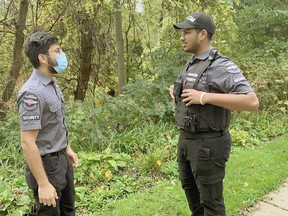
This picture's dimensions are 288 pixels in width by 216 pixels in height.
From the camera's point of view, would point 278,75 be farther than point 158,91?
Yes

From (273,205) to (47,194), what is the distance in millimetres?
2753

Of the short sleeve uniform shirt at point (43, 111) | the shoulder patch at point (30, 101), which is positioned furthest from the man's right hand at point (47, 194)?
the shoulder patch at point (30, 101)

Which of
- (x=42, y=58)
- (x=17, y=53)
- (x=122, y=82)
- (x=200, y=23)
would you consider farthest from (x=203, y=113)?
(x=122, y=82)

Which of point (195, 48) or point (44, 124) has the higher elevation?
point (195, 48)

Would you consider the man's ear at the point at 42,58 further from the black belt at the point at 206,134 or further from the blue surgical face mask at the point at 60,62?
the black belt at the point at 206,134

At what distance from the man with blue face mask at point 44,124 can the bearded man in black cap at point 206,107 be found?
1.00m

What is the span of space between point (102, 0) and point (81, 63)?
2319 millimetres

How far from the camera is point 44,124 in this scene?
2.47 metres

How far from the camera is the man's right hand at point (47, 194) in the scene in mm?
2400

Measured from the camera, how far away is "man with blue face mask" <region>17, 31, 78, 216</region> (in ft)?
7.72

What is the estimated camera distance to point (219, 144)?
2684mm

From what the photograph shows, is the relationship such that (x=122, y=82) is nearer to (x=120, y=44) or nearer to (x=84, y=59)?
(x=120, y=44)

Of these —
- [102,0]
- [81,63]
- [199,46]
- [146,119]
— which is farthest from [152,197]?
[81,63]

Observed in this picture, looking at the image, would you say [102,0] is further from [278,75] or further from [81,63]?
[278,75]
